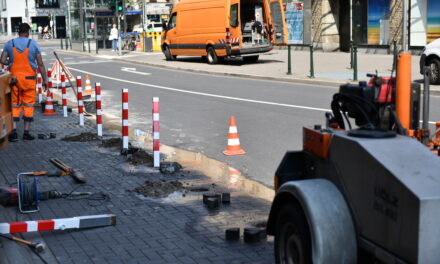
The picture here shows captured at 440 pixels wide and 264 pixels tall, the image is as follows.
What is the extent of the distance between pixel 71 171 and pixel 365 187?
18.4ft

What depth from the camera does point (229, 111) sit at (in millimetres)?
15297

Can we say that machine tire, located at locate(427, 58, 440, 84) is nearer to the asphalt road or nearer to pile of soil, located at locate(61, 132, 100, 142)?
the asphalt road

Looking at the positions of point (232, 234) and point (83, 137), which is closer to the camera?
point (232, 234)

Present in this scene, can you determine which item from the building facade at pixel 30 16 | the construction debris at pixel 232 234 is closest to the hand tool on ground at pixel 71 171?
the construction debris at pixel 232 234

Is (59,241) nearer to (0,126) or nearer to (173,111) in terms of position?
(0,126)

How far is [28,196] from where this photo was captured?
23.1 feet

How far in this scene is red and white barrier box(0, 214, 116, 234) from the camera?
19.8 feet

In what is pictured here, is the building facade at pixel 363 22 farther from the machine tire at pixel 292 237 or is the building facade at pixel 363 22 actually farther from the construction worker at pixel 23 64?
the machine tire at pixel 292 237

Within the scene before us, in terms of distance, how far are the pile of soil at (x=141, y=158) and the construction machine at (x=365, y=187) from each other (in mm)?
4923

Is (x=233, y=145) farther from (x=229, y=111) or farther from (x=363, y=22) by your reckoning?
(x=363, y=22)

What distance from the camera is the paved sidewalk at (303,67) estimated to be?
22.3 m

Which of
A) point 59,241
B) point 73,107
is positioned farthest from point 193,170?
point 73,107

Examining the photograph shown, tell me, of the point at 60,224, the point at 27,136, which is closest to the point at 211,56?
the point at 27,136

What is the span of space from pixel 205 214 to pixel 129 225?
83cm
